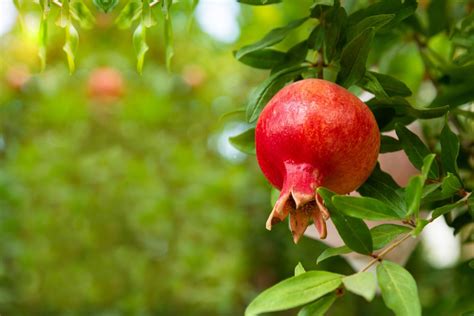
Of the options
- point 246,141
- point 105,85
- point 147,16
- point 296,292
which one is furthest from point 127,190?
point 296,292

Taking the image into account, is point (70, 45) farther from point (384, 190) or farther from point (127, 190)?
point (127, 190)

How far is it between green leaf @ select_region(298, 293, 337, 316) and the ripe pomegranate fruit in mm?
58

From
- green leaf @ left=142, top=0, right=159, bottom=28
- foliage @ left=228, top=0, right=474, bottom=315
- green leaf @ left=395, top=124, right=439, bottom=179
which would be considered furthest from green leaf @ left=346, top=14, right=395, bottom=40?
green leaf @ left=142, top=0, right=159, bottom=28

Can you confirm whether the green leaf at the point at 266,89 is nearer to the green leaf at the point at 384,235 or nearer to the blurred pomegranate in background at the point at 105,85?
the green leaf at the point at 384,235

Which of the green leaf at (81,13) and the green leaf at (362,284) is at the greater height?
the green leaf at (81,13)

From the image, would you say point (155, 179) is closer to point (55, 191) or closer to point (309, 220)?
point (55, 191)

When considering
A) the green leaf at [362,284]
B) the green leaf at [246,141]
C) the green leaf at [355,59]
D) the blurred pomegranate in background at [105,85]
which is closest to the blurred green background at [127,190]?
the blurred pomegranate in background at [105,85]

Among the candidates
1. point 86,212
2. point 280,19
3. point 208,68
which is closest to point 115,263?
point 86,212

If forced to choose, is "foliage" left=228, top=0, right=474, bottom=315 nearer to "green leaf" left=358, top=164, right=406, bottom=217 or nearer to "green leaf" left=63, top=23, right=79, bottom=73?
"green leaf" left=358, top=164, right=406, bottom=217

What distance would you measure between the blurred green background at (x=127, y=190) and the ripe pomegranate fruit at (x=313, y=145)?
1.52 m

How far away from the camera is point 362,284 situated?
571 mm

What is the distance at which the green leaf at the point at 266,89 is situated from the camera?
75cm

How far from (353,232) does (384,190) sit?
0.10m

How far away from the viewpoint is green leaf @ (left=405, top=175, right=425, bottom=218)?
1.99ft
